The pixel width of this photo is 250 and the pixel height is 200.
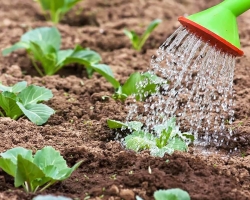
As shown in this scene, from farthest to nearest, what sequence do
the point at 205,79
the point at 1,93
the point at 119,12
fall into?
the point at 119,12 < the point at 205,79 < the point at 1,93

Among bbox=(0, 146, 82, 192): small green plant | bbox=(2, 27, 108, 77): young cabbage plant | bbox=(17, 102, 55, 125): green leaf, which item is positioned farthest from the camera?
bbox=(2, 27, 108, 77): young cabbage plant

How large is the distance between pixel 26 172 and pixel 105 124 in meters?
0.72

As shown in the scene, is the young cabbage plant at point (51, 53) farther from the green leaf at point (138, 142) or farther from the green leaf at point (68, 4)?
the green leaf at point (138, 142)

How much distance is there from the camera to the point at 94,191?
Result: 215cm

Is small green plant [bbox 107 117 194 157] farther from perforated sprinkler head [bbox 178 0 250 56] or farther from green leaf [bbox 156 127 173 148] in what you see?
perforated sprinkler head [bbox 178 0 250 56]

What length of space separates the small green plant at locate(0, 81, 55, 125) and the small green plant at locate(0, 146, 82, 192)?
490mm

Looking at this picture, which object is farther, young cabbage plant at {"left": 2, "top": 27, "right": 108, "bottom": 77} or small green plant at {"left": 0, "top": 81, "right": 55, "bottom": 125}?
young cabbage plant at {"left": 2, "top": 27, "right": 108, "bottom": 77}

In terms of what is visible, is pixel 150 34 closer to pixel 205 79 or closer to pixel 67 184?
pixel 205 79

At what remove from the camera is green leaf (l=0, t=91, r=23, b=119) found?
270 cm

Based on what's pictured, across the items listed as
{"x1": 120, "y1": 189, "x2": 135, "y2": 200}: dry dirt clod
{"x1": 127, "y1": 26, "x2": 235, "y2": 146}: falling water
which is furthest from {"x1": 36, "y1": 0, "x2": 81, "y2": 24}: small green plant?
{"x1": 120, "y1": 189, "x2": 135, "y2": 200}: dry dirt clod

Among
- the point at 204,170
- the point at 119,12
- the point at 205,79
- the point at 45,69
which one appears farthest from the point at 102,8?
the point at 204,170

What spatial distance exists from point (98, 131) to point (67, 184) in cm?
49

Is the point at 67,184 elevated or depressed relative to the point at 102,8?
depressed

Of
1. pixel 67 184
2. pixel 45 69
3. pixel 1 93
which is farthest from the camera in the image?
pixel 45 69
